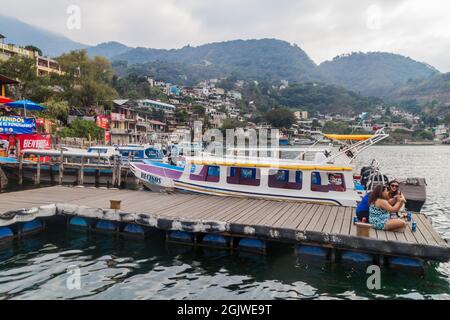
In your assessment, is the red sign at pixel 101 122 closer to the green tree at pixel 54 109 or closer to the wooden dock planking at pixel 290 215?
the green tree at pixel 54 109

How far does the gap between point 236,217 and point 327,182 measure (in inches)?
190

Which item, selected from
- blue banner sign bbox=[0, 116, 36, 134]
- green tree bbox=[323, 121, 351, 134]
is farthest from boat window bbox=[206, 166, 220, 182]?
green tree bbox=[323, 121, 351, 134]

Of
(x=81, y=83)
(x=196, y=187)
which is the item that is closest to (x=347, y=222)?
(x=196, y=187)

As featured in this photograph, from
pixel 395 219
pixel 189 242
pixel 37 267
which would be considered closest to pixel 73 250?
pixel 37 267

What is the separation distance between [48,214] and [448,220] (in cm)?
1913

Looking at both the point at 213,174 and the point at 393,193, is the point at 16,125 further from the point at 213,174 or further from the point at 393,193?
the point at 393,193

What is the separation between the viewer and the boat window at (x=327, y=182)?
47.5ft

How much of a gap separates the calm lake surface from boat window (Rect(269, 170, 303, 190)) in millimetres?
3883

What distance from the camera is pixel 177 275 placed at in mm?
10000

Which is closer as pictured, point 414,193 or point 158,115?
point 414,193

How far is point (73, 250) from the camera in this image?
38.7 ft

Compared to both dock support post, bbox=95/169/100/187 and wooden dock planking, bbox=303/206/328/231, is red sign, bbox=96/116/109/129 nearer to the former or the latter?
dock support post, bbox=95/169/100/187

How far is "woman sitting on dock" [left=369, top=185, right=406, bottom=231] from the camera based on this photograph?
10.3 metres

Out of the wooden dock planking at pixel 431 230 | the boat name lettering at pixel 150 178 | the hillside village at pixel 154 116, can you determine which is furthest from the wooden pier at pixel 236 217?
the hillside village at pixel 154 116
